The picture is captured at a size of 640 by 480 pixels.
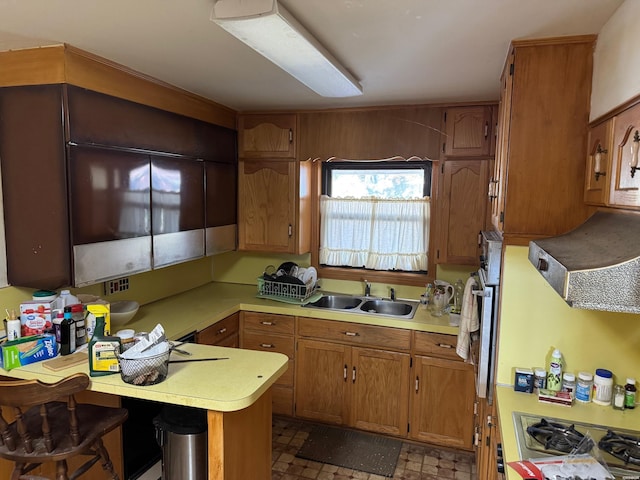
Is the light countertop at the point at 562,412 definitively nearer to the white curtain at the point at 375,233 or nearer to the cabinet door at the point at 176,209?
the white curtain at the point at 375,233

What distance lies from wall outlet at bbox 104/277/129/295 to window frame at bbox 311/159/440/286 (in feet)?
4.86

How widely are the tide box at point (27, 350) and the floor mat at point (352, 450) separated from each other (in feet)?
5.53

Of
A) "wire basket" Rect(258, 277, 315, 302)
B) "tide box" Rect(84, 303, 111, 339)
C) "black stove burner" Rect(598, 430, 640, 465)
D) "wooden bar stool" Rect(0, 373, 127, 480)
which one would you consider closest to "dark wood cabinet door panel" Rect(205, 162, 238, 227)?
"wire basket" Rect(258, 277, 315, 302)

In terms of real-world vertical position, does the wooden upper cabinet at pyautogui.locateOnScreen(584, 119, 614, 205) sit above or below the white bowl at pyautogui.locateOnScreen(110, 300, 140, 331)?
above

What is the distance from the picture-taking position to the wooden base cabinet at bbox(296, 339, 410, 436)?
119 inches

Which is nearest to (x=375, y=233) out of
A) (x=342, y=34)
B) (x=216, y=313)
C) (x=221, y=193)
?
(x=221, y=193)

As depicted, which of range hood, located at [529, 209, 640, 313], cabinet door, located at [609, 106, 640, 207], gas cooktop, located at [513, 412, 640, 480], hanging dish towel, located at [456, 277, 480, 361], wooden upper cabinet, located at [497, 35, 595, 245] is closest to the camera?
range hood, located at [529, 209, 640, 313]

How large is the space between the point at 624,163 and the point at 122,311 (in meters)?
2.59

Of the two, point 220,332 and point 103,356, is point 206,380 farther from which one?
point 220,332

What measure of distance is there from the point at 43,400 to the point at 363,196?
8.60 ft

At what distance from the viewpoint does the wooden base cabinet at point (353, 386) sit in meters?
3.03

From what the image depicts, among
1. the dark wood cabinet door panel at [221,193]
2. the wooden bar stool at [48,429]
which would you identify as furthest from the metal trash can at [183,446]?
the dark wood cabinet door panel at [221,193]

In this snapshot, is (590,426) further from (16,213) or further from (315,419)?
(16,213)

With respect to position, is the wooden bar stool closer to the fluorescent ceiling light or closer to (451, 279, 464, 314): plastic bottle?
the fluorescent ceiling light
